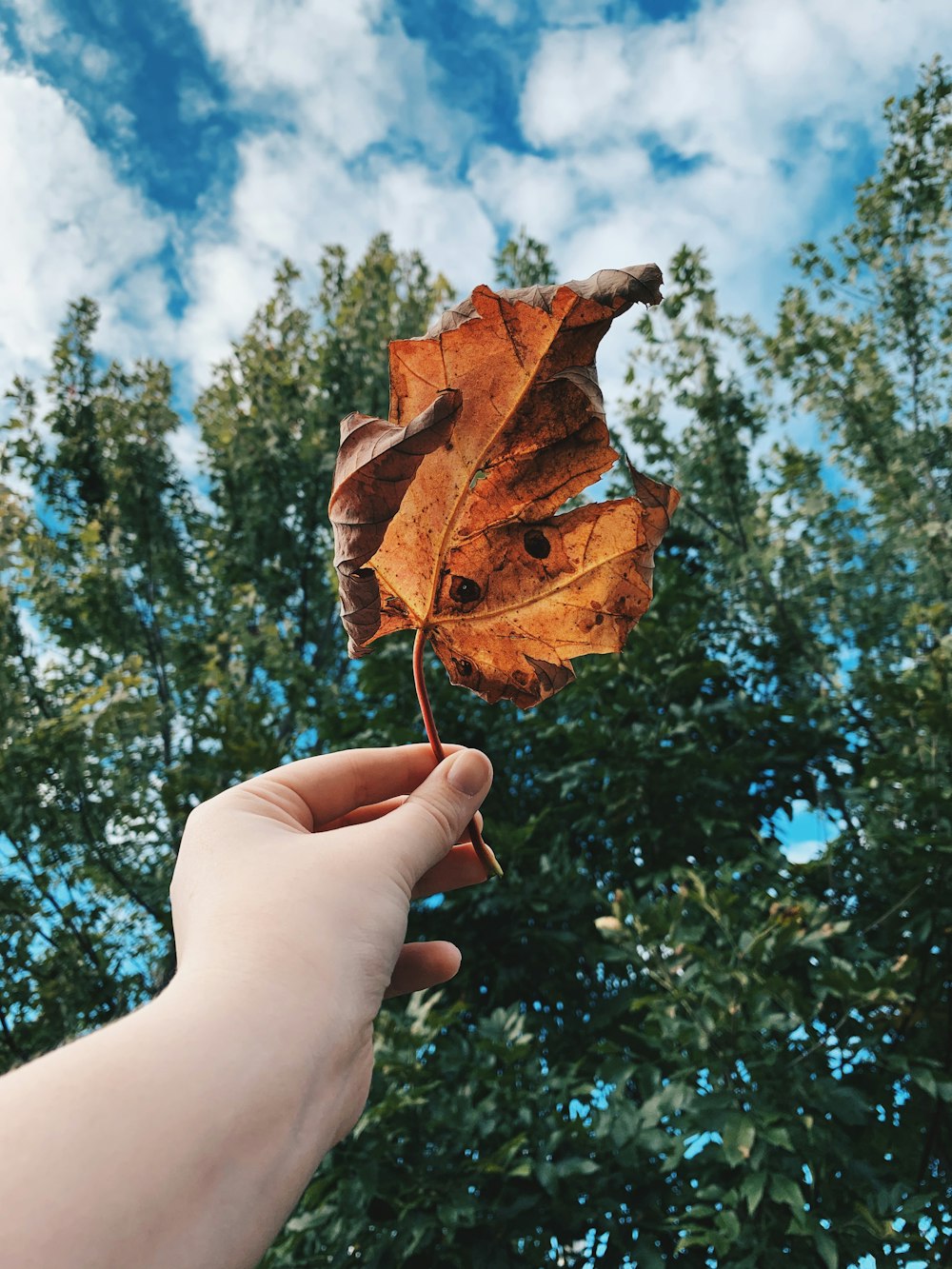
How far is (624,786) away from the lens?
374 cm

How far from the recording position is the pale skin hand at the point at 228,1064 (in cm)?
49

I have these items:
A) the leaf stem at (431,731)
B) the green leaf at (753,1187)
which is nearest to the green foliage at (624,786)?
the green leaf at (753,1187)

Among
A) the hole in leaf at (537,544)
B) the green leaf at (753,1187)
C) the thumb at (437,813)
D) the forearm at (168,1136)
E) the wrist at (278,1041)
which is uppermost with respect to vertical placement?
the hole in leaf at (537,544)

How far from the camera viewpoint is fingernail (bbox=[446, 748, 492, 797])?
3.29 feet

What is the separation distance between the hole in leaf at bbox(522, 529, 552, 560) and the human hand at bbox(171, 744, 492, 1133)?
0.28m

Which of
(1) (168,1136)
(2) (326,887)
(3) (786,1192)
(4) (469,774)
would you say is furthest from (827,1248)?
(1) (168,1136)

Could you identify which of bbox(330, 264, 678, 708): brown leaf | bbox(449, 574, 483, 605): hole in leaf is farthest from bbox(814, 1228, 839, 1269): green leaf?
bbox(449, 574, 483, 605): hole in leaf

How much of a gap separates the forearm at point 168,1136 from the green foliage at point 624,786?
1912 mm

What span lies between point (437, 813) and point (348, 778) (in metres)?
0.17

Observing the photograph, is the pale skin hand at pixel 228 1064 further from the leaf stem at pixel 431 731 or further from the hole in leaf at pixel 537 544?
the hole in leaf at pixel 537 544

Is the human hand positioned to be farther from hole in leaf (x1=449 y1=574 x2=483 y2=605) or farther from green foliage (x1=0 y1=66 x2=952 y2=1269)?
green foliage (x1=0 y1=66 x2=952 y2=1269)

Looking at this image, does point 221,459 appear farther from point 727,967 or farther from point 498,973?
point 727,967

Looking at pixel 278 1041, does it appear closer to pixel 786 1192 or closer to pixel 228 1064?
pixel 228 1064

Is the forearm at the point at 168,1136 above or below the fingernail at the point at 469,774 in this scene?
below
